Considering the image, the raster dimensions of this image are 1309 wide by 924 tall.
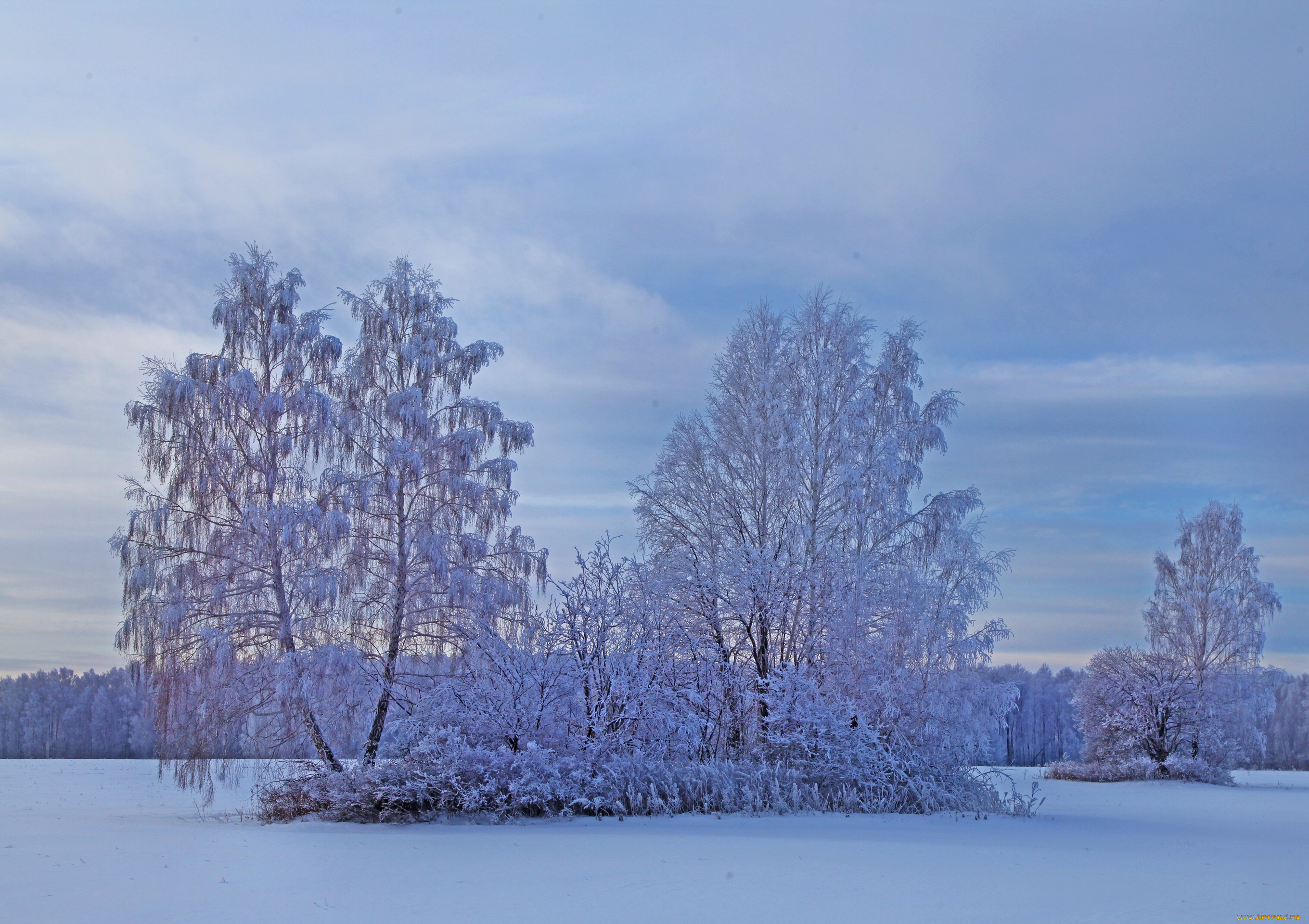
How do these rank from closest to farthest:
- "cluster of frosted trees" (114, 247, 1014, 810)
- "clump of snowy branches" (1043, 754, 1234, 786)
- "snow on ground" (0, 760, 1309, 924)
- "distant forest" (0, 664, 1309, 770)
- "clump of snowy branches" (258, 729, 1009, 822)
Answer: "snow on ground" (0, 760, 1309, 924) < "clump of snowy branches" (258, 729, 1009, 822) < "cluster of frosted trees" (114, 247, 1014, 810) < "clump of snowy branches" (1043, 754, 1234, 786) < "distant forest" (0, 664, 1309, 770)

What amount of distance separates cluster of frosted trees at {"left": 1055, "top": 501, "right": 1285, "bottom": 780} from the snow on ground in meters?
14.1

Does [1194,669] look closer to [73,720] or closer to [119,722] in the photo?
[119,722]

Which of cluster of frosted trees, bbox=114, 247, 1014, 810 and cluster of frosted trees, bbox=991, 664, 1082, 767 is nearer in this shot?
cluster of frosted trees, bbox=114, 247, 1014, 810

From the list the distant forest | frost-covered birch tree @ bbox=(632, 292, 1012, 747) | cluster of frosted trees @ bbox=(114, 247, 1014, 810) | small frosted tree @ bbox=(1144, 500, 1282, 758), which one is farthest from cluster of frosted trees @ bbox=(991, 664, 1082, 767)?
cluster of frosted trees @ bbox=(114, 247, 1014, 810)

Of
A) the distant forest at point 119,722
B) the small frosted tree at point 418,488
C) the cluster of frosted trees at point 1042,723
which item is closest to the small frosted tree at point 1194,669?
the small frosted tree at point 418,488

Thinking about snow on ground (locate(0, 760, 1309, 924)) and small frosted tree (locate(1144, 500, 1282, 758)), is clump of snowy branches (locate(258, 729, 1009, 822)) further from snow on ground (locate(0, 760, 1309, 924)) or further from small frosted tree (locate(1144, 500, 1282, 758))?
small frosted tree (locate(1144, 500, 1282, 758))

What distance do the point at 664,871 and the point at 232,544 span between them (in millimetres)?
10534

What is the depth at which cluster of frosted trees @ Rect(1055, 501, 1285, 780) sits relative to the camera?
27.1 metres

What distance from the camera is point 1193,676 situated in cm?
2848

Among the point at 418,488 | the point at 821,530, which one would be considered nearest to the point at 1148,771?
the point at 821,530

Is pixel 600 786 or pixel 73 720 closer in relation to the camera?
pixel 600 786

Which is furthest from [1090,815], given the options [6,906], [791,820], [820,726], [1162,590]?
[1162,590]

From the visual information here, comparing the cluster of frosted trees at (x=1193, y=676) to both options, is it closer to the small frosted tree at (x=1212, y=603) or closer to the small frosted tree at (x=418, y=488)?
the small frosted tree at (x=1212, y=603)

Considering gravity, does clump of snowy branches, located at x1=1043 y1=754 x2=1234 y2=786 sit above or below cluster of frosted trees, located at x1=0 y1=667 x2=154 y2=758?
above
